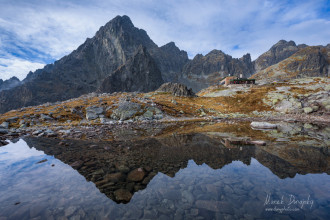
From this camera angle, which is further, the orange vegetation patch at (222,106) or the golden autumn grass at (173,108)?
the orange vegetation patch at (222,106)

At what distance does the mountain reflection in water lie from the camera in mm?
6082

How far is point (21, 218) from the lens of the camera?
5797 mm

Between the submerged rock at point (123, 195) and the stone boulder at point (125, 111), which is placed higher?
the stone boulder at point (125, 111)

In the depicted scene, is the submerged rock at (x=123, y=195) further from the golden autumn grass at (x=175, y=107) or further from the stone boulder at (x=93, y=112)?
the golden autumn grass at (x=175, y=107)

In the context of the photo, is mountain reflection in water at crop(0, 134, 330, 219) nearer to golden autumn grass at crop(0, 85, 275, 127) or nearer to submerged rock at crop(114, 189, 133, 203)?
submerged rock at crop(114, 189, 133, 203)

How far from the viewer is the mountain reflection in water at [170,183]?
608 centimetres

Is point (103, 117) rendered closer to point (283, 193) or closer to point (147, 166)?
point (147, 166)

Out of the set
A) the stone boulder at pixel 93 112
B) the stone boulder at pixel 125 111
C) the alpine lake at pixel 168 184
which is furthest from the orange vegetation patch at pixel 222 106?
the alpine lake at pixel 168 184

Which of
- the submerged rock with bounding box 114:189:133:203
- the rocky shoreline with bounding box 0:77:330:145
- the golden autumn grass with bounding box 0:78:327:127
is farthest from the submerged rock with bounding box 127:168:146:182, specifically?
the golden autumn grass with bounding box 0:78:327:127

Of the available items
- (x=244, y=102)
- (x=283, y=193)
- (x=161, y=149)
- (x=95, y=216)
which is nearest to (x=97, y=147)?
(x=161, y=149)

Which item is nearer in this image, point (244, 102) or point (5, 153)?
point (5, 153)

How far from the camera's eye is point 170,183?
27.0 feet

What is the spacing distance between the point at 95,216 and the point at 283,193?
27.8 feet

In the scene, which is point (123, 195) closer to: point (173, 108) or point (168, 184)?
point (168, 184)
